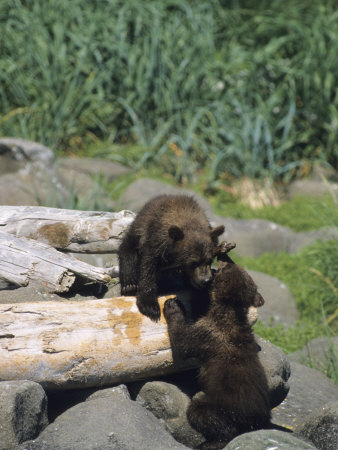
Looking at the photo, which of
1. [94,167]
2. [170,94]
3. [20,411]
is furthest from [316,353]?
[170,94]

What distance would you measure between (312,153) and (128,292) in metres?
7.05

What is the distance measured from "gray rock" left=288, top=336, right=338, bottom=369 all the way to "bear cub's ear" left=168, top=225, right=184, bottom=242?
2332 mm

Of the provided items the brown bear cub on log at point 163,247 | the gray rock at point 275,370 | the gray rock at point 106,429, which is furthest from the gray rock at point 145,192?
the gray rock at point 106,429

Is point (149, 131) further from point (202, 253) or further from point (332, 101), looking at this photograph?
point (202, 253)

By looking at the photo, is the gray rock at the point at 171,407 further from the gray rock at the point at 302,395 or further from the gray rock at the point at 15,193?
the gray rock at the point at 15,193

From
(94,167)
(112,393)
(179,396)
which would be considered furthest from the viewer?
(94,167)

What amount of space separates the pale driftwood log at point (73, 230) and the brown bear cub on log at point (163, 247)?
0.36m

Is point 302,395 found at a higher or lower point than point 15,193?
higher

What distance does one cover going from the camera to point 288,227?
33.9 feet

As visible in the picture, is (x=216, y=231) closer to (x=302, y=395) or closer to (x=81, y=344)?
(x=81, y=344)

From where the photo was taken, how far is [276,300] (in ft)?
27.2

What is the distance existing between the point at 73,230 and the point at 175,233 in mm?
1278

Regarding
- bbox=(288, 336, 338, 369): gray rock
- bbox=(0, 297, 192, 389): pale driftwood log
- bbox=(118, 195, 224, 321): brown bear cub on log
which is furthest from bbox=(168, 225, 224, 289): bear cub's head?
bbox=(288, 336, 338, 369): gray rock

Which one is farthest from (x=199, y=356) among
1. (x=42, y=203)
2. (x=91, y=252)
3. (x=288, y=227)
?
(x=288, y=227)
